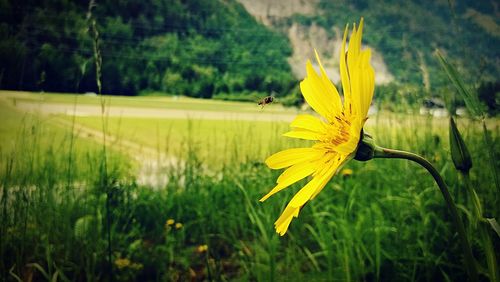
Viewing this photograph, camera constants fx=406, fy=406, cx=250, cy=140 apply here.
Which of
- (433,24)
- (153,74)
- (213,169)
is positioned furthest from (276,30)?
(213,169)

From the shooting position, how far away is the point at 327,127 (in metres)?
0.50

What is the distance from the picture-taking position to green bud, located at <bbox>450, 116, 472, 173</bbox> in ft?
1.32

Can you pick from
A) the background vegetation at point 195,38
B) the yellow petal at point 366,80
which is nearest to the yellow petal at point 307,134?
the yellow petal at point 366,80

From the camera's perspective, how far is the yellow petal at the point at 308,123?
52 centimetres

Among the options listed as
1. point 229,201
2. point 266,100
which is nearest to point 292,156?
point 266,100

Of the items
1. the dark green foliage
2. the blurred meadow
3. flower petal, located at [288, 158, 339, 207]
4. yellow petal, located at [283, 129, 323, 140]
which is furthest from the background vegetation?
flower petal, located at [288, 158, 339, 207]

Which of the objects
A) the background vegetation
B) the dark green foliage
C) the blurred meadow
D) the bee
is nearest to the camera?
the bee

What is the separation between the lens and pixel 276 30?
1751 inches

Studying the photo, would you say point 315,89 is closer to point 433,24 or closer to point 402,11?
point 402,11

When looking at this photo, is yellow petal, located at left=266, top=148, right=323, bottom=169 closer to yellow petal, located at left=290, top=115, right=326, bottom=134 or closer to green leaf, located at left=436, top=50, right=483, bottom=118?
yellow petal, located at left=290, top=115, right=326, bottom=134

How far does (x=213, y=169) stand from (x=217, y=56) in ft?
131

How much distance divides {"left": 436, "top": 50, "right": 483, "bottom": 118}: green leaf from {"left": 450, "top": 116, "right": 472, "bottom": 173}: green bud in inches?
1.0

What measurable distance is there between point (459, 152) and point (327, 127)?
152 mm

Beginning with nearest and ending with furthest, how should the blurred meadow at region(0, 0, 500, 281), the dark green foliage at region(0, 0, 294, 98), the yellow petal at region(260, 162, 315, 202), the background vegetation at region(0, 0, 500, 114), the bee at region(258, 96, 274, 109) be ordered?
the yellow petal at region(260, 162, 315, 202)
the bee at region(258, 96, 274, 109)
the blurred meadow at region(0, 0, 500, 281)
the background vegetation at region(0, 0, 500, 114)
the dark green foliage at region(0, 0, 294, 98)
